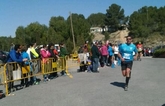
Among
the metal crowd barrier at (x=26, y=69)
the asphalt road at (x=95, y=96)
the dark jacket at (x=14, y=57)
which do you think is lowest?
the asphalt road at (x=95, y=96)

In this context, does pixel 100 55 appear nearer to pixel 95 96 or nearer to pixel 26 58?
pixel 26 58

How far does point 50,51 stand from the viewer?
12.8 m

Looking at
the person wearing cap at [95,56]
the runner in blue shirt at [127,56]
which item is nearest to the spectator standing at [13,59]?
the runner in blue shirt at [127,56]

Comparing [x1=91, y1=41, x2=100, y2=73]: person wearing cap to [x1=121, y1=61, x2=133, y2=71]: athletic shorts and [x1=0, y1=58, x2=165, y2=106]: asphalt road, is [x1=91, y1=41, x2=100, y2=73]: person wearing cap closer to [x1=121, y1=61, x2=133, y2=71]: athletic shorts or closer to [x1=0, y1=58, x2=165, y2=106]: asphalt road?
[x1=0, y1=58, x2=165, y2=106]: asphalt road

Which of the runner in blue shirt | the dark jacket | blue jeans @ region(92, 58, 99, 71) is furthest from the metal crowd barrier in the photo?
the runner in blue shirt

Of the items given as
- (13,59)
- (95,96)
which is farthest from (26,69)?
(95,96)

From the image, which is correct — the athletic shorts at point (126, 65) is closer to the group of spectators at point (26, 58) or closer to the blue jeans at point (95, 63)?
the group of spectators at point (26, 58)

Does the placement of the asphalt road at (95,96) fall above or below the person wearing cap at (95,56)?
below

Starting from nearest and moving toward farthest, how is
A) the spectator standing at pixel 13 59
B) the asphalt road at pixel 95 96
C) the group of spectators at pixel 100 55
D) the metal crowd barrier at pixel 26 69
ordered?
1. the asphalt road at pixel 95 96
2. the metal crowd barrier at pixel 26 69
3. the spectator standing at pixel 13 59
4. the group of spectators at pixel 100 55

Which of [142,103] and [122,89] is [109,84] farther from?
[142,103]

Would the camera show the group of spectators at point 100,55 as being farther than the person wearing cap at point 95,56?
Yes

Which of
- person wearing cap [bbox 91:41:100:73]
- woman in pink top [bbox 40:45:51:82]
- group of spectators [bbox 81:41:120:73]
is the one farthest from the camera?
group of spectators [bbox 81:41:120:73]

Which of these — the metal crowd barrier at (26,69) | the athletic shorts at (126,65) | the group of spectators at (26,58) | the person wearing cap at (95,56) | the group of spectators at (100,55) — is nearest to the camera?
the athletic shorts at (126,65)

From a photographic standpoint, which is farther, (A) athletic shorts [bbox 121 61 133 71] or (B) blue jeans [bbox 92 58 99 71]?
(B) blue jeans [bbox 92 58 99 71]
